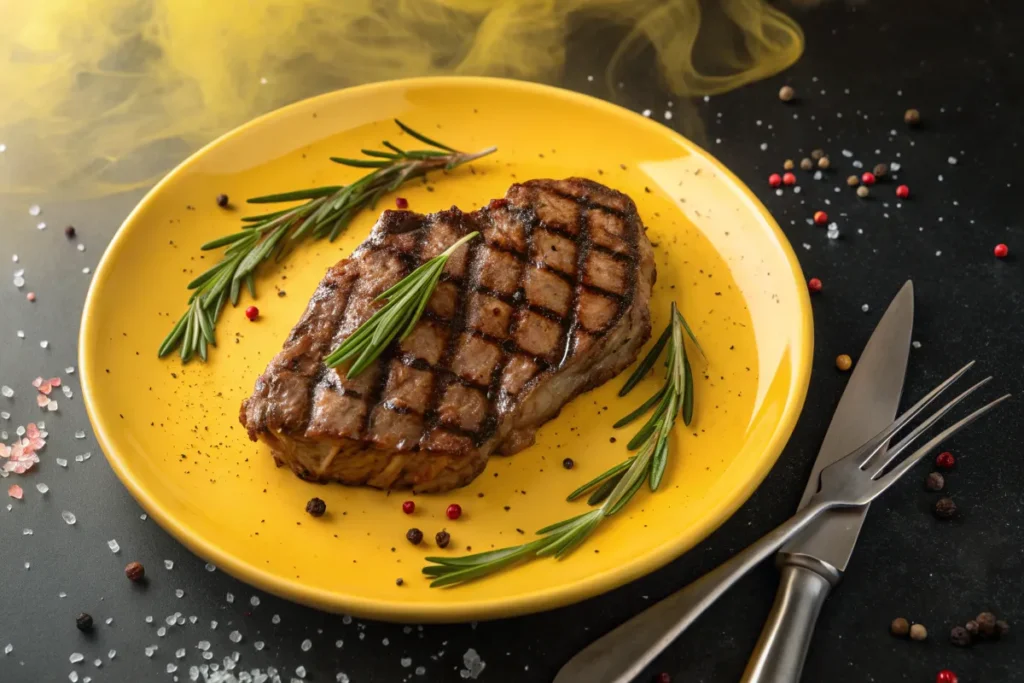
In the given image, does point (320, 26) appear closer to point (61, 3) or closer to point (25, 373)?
point (61, 3)

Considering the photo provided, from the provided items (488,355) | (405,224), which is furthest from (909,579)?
(405,224)

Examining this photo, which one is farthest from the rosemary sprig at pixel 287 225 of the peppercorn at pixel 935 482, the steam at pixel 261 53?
the peppercorn at pixel 935 482

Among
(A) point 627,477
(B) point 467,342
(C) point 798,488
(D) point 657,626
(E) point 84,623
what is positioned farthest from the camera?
(C) point 798,488

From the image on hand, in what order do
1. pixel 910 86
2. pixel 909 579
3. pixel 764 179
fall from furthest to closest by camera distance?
pixel 910 86 → pixel 764 179 → pixel 909 579

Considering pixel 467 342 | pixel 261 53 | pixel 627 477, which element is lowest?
pixel 627 477

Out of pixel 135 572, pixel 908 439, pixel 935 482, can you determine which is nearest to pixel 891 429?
pixel 908 439

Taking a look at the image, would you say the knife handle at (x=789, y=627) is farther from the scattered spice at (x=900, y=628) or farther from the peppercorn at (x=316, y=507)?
the peppercorn at (x=316, y=507)

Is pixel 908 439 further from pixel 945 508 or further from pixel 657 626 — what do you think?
pixel 657 626
